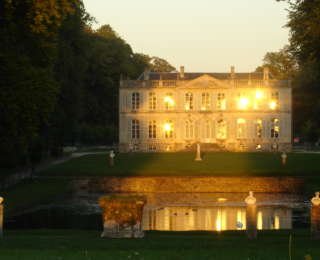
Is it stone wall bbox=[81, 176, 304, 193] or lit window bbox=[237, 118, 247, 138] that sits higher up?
lit window bbox=[237, 118, 247, 138]

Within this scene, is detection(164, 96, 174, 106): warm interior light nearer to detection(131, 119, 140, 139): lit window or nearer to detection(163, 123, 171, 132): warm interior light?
detection(163, 123, 171, 132): warm interior light

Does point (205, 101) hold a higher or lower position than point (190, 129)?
higher

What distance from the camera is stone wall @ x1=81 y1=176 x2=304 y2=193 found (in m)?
33.6

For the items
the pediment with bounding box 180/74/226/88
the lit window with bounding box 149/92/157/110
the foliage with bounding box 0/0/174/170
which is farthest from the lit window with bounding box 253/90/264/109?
the foliage with bounding box 0/0/174/170

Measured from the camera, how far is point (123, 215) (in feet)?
45.0

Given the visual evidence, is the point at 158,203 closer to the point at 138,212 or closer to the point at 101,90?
the point at 138,212

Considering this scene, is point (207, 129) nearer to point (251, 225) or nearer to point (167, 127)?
point (167, 127)

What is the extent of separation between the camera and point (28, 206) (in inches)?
1049

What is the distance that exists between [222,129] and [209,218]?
1523 inches

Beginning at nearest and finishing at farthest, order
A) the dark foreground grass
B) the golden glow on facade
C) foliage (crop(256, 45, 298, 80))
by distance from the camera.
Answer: the dark foreground grass → the golden glow on facade → foliage (crop(256, 45, 298, 80))

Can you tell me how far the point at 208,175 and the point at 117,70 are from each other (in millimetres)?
39874

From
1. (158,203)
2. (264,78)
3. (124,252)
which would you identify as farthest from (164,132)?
(124,252)

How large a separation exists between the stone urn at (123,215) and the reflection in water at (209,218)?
6.45 metres

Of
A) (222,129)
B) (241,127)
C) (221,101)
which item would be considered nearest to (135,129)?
(222,129)
